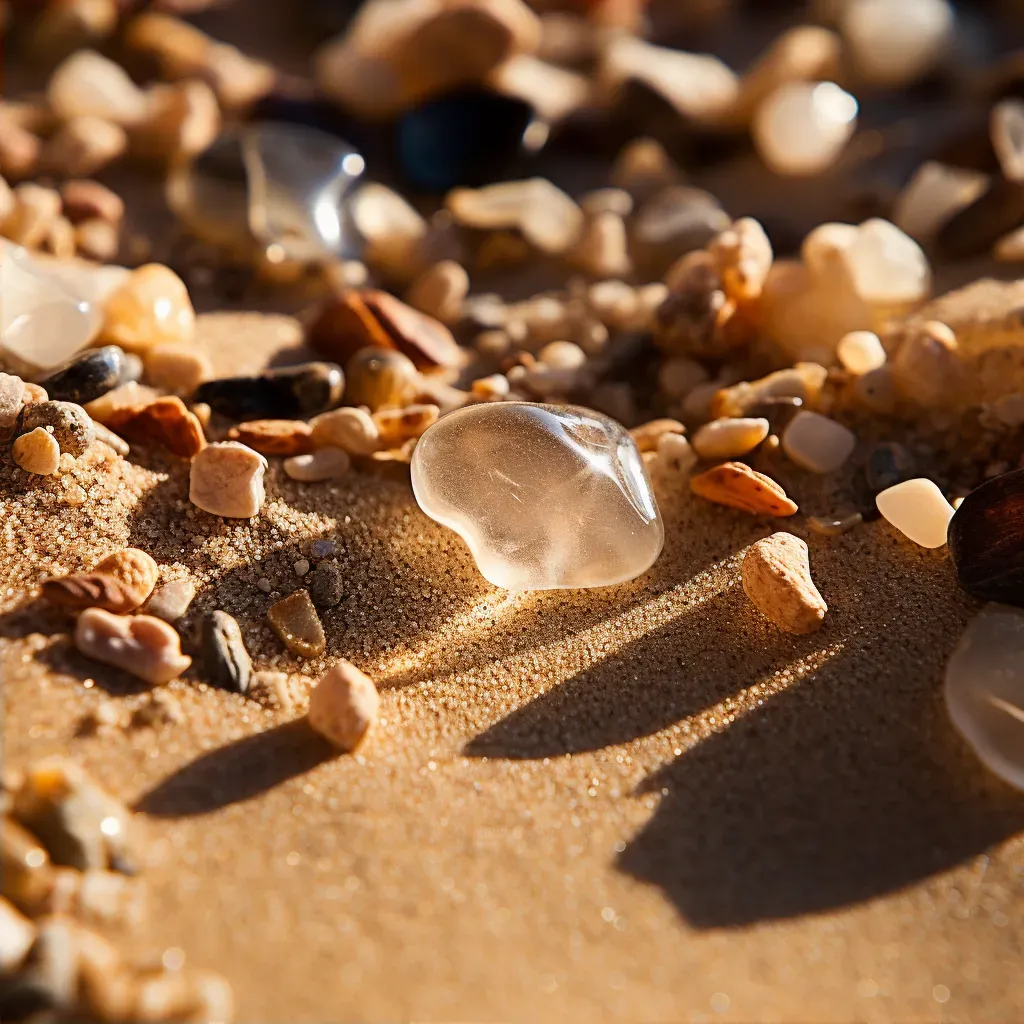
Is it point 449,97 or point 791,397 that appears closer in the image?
point 791,397

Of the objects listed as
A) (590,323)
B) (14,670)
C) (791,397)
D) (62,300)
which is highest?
(791,397)

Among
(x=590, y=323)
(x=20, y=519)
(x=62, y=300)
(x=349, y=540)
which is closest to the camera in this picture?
(x=20, y=519)

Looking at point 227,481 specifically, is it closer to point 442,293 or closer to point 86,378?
point 86,378

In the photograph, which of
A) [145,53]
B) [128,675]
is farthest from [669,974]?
[145,53]

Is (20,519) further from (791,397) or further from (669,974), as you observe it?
(791,397)

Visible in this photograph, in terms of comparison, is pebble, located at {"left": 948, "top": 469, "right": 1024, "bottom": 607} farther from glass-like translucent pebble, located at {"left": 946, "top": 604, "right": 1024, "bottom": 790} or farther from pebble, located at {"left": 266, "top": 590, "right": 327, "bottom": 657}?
pebble, located at {"left": 266, "top": 590, "right": 327, "bottom": 657}

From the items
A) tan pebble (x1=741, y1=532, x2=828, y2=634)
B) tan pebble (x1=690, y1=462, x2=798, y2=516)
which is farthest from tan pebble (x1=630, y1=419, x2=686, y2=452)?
tan pebble (x1=741, y1=532, x2=828, y2=634)
